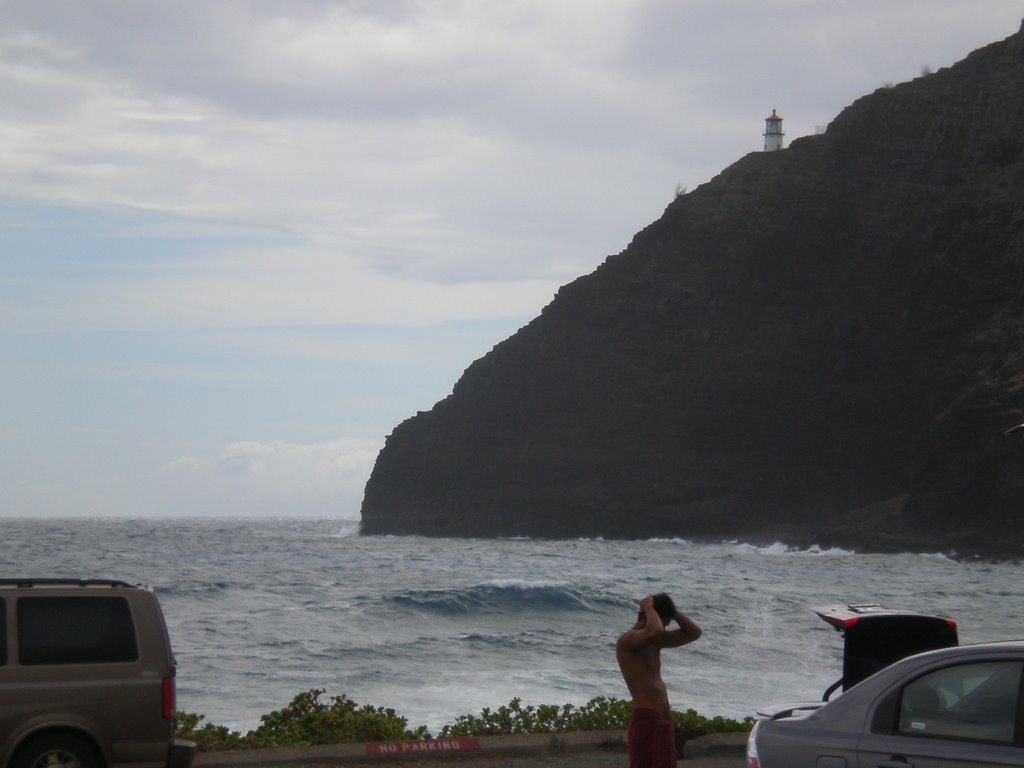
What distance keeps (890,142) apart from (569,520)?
139 ft

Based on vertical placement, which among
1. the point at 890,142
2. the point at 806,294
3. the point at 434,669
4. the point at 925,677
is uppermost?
the point at 890,142

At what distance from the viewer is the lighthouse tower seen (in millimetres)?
122812

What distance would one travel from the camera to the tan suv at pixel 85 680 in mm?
8094

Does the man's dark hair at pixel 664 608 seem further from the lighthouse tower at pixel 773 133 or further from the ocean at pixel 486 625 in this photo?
the lighthouse tower at pixel 773 133

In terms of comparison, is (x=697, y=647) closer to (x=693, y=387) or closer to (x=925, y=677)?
(x=925, y=677)

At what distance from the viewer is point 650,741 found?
759 centimetres

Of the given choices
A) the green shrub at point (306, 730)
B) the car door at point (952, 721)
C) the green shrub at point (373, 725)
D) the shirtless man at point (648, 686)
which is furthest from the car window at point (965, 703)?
the green shrub at point (306, 730)

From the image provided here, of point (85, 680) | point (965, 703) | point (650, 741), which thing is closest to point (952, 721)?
point (965, 703)

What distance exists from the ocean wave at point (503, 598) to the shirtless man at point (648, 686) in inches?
1015

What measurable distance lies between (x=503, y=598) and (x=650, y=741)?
2880 centimetres

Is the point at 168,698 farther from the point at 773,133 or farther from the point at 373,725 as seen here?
the point at 773,133

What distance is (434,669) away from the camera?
74.4 ft

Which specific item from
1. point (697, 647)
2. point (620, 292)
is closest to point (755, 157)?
point (620, 292)

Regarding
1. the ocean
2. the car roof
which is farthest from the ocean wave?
the car roof
